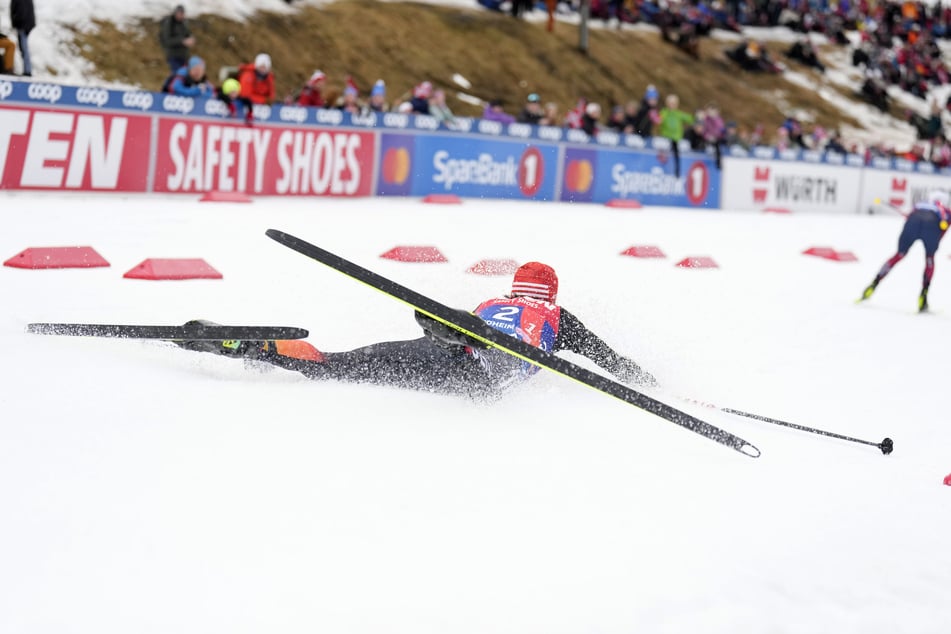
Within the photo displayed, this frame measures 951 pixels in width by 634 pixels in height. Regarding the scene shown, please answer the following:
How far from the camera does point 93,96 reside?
12.8 metres

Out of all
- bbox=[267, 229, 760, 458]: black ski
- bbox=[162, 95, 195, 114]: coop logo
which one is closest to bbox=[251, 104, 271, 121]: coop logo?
bbox=[162, 95, 195, 114]: coop logo

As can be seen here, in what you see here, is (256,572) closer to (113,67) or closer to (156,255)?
(156,255)

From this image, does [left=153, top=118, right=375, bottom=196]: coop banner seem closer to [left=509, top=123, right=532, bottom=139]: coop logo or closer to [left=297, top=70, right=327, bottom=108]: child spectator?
[left=297, top=70, right=327, bottom=108]: child spectator

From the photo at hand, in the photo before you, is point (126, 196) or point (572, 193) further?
point (572, 193)

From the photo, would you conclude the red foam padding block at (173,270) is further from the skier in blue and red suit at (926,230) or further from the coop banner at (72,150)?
the skier in blue and red suit at (926,230)

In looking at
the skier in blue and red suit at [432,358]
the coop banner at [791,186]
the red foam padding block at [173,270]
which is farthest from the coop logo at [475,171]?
the skier in blue and red suit at [432,358]

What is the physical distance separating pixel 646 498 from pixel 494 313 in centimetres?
172

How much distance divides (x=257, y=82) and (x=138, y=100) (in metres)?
2.28

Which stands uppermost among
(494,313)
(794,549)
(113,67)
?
(113,67)

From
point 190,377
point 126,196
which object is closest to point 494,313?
point 190,377

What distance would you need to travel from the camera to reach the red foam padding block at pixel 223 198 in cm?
1368

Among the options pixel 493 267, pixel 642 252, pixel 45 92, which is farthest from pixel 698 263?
pixel 45 92

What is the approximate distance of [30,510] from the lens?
3557 mm

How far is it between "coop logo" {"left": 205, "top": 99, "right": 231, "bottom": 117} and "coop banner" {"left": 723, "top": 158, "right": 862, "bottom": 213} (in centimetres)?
1261
